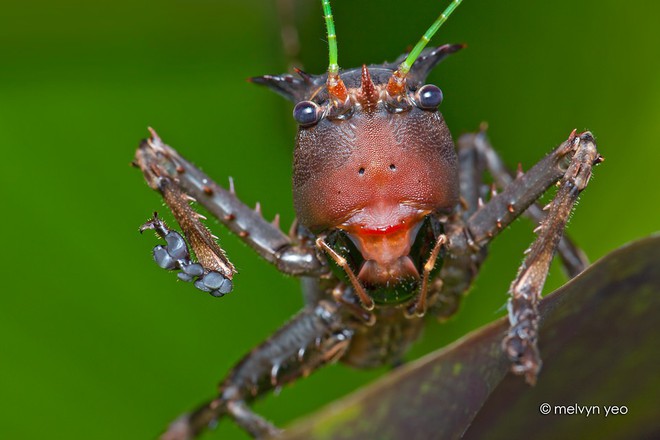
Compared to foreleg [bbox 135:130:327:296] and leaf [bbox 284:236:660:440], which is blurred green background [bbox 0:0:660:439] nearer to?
foreleg [bbox 135:130:327:296]

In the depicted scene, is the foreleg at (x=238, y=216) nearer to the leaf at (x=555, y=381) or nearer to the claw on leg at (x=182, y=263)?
the claw on leg at (x=182, y=263)

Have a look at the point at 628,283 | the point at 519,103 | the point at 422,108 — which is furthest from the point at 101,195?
the point at 628,283

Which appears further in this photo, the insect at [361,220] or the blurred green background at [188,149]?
the blurred green background at [188,149]

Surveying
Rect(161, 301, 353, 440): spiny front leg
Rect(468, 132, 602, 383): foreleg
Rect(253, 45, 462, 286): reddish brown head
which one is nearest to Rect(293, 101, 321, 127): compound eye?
Rect(253, 45, 462, 286): reddish brown head

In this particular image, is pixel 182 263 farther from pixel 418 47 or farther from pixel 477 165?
pixel 477 165

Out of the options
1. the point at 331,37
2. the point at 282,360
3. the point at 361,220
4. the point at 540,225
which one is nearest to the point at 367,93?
the point at 331,37

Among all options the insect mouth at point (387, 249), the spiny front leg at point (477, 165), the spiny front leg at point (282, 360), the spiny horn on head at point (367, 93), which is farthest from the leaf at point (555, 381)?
the spiny front leg at point (477, 165)

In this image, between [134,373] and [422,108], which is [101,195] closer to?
[134,373]
